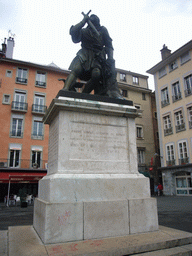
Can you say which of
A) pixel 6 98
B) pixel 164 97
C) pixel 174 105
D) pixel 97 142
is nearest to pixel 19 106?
pixel 6 98

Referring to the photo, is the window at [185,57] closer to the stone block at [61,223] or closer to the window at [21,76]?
the window at [21,76]

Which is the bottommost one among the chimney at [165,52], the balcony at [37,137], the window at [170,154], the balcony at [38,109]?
the window at [170,154]

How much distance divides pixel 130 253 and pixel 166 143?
2604cm

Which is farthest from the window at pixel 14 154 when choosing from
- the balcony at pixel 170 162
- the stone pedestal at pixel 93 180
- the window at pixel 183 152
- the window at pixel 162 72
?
the stone pedestal at pixel 93 180

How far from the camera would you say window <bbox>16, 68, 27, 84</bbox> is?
28.0m

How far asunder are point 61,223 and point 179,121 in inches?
994

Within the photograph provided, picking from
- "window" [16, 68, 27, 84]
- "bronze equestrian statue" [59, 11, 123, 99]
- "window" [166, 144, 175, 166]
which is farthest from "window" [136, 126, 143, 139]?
"bronze equestrian statue" [59, 11, 123, 99]

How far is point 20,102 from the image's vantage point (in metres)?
26.9

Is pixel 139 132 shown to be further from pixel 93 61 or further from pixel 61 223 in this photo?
pixel 61 223

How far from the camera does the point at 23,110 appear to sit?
26547 millimetres

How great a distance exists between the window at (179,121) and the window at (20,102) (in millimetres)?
18824

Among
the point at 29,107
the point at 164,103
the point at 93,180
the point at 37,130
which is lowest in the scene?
the point at 93,180

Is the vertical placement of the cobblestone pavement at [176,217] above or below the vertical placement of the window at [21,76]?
below

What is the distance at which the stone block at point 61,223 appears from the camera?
3381 mm
